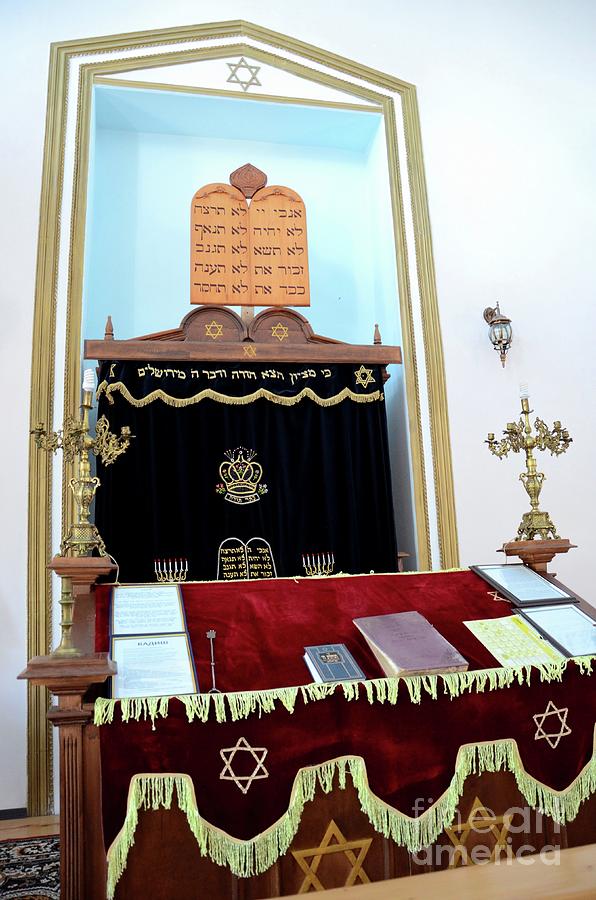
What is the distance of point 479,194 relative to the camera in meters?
5.23

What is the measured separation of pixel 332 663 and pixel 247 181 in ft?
11.6

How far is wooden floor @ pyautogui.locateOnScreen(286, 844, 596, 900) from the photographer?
83 centimetres

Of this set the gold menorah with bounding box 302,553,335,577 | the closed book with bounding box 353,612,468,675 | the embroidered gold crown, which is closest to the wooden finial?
the embroidered gold crown

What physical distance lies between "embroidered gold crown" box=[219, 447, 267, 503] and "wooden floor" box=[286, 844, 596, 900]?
3.41m

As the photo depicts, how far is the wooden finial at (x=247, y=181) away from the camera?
15.2 feet

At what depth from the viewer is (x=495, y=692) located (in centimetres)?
221

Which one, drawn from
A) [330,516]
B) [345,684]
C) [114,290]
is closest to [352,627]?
[345,684]

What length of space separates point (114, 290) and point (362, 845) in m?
4.13

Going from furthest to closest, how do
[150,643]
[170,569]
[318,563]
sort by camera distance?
[318,563], [170,569], [150,643]

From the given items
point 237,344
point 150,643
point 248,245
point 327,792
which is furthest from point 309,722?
point 248,245

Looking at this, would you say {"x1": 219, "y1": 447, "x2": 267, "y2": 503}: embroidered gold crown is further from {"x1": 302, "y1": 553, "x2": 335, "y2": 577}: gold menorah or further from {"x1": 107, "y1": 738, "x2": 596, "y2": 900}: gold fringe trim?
{"x1": 107, "y1": 738, "x2": 596, "y2": 900}: gold fringe trim

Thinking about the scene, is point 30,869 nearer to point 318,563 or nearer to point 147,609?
point 147,609

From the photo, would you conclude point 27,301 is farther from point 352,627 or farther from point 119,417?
point 352,627

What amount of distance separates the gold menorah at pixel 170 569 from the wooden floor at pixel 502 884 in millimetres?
3259
